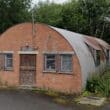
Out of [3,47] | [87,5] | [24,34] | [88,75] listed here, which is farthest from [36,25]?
[87,5]

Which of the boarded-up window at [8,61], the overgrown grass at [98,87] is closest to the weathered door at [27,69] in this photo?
the boarded-up window at [8,61]

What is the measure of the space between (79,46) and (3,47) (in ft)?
16.5

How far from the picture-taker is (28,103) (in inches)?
650

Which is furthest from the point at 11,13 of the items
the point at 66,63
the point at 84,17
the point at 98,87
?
the point at 98,87

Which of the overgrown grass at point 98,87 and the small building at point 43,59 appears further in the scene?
the small building at point 43,59

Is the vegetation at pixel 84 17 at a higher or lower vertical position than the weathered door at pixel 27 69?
higher

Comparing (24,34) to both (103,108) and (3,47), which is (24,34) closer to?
(3,47)

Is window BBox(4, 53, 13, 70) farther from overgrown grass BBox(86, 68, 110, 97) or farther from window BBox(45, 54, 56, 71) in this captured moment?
overgrown grass BBox(86, 68, 110, 97)

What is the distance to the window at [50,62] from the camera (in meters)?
20.6

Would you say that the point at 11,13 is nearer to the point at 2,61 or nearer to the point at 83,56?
the point at 2,61

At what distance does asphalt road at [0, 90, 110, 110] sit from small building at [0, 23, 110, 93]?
6.50ft

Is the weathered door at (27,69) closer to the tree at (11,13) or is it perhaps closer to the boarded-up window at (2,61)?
the boarded-up window at (2,61)

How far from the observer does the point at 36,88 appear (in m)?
20.7

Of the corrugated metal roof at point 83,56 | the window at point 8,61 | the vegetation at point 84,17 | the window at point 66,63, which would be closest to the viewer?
the corrugated metal roof at point 83,56
